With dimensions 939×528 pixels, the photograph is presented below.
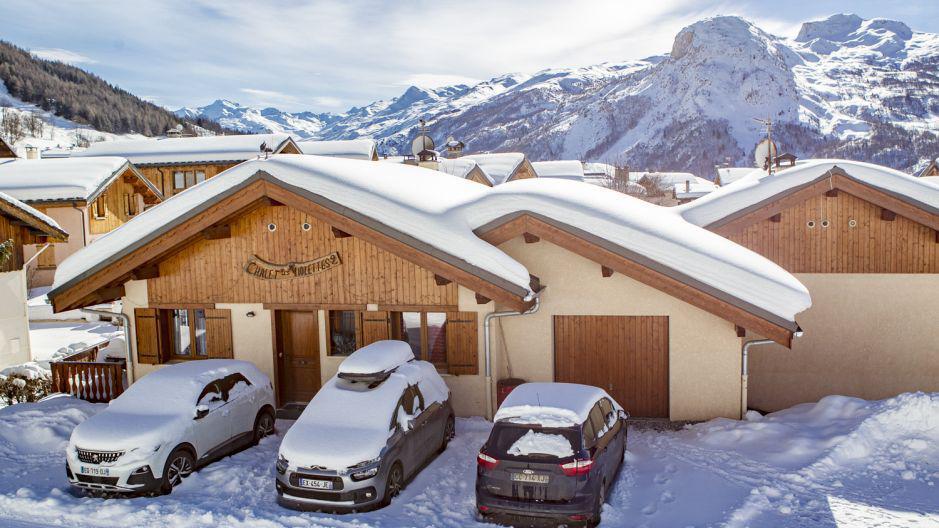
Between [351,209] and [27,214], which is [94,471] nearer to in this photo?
[351,209]

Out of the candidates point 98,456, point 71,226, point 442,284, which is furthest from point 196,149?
point 98,456

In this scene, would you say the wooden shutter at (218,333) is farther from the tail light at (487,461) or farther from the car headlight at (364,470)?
the tail light at (487,461)

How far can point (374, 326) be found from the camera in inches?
545

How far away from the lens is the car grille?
31.5 feet

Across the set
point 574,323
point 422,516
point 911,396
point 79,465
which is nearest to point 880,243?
point 911,396

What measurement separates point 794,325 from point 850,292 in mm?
4674

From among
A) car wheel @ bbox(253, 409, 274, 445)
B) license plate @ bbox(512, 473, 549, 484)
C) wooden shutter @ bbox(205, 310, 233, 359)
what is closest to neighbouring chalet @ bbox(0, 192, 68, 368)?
wooden shutter @ bbox(205, 310, 233, 359)

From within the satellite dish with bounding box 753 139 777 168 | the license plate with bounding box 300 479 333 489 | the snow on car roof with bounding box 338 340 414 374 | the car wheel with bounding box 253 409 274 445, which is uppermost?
the satellite dish with bounding box 753 139 777 168

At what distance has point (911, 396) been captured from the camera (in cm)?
1138

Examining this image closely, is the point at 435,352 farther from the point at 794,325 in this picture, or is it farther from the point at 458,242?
the point at 794,325

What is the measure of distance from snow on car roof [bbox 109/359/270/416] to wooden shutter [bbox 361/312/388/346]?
9.31 ft

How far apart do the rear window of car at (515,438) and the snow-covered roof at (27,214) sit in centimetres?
1836

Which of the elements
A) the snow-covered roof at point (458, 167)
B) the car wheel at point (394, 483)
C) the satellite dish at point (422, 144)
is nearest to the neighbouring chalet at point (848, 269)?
the car wheel at point (394, 483)

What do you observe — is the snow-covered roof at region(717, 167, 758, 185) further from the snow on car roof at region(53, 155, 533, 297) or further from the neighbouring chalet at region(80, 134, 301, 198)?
the snow on car roof at region(53, 155, 533, 297)
